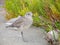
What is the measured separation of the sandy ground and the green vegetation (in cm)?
20

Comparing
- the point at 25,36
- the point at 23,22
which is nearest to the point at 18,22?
the point at 23,22

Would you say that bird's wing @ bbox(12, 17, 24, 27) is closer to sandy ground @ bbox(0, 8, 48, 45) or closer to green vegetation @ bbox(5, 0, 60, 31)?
sandy ground @ bbox(0, 8, 48, 45)

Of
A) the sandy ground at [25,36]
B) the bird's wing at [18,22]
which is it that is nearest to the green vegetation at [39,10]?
the sandy ground at [25,36]

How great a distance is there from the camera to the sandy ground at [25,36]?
4.91m

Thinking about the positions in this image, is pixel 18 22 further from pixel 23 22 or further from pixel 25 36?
pixel 25 36

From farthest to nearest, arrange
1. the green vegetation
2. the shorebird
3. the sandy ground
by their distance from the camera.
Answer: the shorebird → the green vegetation → the sandy ground

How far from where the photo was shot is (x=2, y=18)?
7.20 meters

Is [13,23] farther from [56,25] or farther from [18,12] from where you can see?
[56,25]

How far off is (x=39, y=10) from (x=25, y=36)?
1.01 metres

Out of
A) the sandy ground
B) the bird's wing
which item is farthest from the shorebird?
the sandy ground

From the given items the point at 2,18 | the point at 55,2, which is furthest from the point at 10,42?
the point at 2,18

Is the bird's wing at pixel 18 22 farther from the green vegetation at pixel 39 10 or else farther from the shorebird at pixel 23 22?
A: the green vegetation at pixel 39 10

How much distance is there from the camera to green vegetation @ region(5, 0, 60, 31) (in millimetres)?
5429

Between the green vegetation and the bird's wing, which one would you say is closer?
the green vegetation
